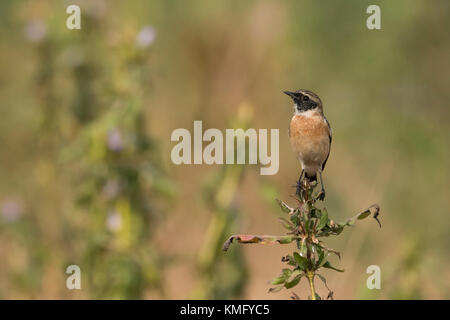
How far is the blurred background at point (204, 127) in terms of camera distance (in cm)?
442

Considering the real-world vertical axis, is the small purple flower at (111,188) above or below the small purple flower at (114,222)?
above

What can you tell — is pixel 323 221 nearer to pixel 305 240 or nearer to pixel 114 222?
pixel 305 240

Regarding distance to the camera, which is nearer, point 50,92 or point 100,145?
point 100,145

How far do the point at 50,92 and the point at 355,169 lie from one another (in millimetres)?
3091

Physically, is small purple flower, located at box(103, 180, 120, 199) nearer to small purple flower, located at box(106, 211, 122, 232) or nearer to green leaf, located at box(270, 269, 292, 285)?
small purple flower, located at box(106, 211, 122, 232)

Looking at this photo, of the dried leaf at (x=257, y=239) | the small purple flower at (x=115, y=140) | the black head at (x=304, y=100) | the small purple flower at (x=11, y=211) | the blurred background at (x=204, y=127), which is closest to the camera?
the dried leaf at (x=257, y=239)

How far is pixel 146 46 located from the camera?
4527 mm

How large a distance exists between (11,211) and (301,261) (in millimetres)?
3828

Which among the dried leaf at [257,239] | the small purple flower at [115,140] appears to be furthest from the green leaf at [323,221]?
the small purple flower at [115,140]

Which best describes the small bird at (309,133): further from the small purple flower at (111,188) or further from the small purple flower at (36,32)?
the small purple flower at (36,32)

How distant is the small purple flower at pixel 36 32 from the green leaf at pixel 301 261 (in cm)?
386

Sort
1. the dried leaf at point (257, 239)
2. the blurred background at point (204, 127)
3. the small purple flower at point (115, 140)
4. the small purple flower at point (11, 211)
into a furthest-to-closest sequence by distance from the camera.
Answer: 1. the small purple flower at point (11, 211)
2. the blurred background at point (204, 127)
3. the small purple flower at point (115, 140)
4. the dried leaf at point (257, 239)

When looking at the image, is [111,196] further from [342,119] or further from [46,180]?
[342,119]
